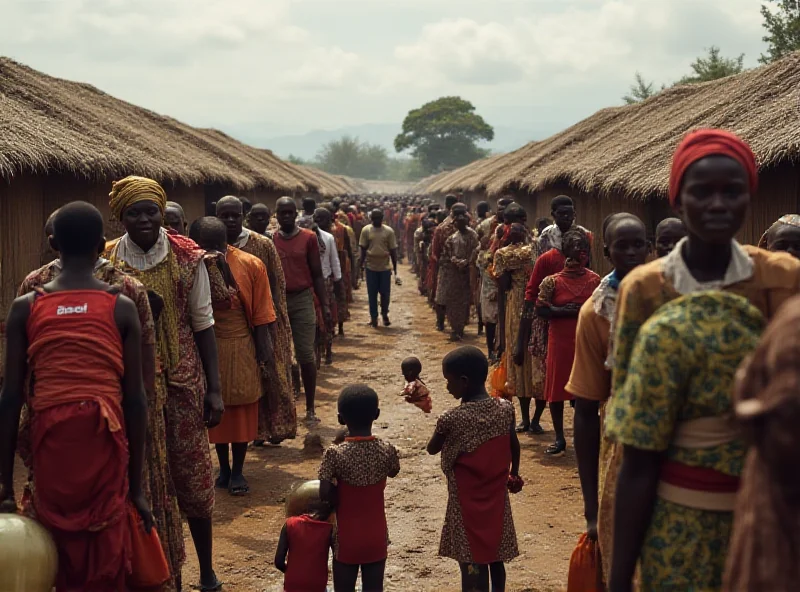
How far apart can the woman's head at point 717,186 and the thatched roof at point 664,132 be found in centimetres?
578

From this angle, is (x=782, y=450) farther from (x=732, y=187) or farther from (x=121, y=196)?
(x=121, y=196)

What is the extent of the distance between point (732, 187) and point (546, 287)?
4.42m

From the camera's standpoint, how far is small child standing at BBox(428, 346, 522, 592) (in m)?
4.35

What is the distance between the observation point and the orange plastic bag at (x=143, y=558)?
340cm

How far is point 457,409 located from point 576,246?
2.55 meters

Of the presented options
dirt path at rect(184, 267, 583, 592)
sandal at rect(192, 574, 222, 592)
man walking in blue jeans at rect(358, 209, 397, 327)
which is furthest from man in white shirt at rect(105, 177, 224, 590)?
man walking in blue jeans at rect(358, 209, 397, 327)

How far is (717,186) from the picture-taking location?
236cm

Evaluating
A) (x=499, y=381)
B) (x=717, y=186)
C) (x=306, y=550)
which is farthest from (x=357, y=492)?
(x=499, y=381)

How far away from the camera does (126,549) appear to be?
332 centimetres

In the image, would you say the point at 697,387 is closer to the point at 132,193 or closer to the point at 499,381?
the point at 132,193

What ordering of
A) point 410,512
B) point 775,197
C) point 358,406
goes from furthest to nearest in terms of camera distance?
point 775,197
point 410,512
point 358,406

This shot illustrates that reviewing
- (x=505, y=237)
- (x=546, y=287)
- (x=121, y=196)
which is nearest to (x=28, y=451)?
(x=121, y=196)

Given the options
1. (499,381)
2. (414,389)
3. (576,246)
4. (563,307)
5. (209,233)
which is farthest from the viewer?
(499,381)

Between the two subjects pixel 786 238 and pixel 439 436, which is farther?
pixel 786 238
